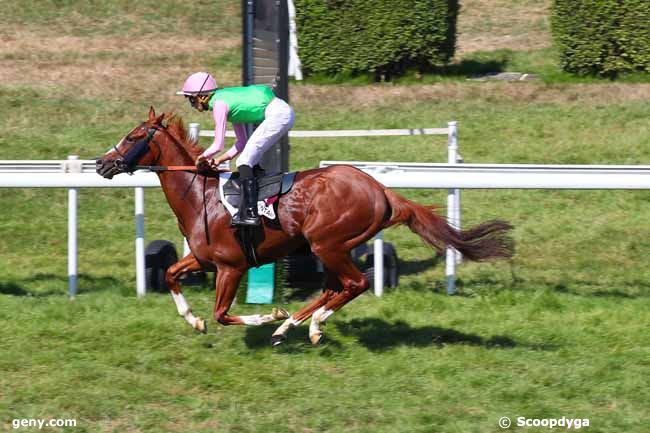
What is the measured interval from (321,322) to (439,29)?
8444mm

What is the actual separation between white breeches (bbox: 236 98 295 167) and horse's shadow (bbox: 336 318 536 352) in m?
1.32

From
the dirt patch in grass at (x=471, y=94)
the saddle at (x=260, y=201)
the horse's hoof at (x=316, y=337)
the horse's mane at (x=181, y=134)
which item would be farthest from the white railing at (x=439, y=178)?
the dirt patch in grass at (x=471, y=94)

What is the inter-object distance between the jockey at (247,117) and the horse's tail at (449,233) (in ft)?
2.78

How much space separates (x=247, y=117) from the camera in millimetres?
6840

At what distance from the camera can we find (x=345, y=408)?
5766mm

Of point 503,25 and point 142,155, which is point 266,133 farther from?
point 503,25

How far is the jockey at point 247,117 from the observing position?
22.1 ft

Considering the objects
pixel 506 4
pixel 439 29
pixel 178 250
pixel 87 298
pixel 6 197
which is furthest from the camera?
pixel 506 4

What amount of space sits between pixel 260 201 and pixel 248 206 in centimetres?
9

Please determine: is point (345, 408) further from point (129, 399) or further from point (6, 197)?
point (6, 197)

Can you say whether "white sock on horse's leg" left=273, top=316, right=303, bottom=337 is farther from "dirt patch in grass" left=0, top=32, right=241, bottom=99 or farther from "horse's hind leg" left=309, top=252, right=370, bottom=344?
"dirt patch in grass" left=0, top=32, right=241, bottom=99

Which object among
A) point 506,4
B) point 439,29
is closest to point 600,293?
point 439,29

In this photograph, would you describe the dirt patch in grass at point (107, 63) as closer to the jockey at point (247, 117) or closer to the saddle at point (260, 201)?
the jockey at point (247, 117)

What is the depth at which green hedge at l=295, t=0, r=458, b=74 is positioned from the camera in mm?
14344
